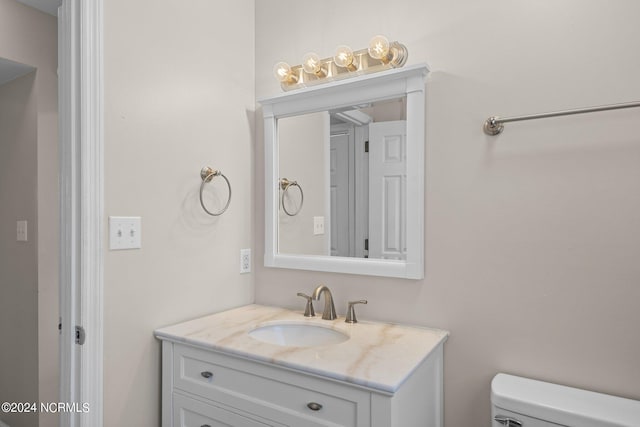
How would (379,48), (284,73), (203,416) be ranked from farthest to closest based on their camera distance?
(284,73)
(379,48)
(203,416)

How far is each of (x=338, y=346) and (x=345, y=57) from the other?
1.12m

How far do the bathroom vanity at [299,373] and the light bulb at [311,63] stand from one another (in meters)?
1.06

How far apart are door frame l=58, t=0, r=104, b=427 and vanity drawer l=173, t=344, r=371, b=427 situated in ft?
0.95

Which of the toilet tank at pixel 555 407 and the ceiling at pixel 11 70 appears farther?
the ceiling at pixel 11 70

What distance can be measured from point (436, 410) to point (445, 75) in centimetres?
122

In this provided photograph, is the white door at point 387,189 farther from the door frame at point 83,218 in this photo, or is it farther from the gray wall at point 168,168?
the door frame at point 83,218

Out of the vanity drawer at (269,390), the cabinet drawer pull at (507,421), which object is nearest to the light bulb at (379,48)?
the vanity drawer at (269,390)

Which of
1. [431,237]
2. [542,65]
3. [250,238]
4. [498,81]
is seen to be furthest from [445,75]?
[250,238]

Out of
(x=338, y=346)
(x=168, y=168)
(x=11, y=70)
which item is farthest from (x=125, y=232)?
(x=11, y=70)

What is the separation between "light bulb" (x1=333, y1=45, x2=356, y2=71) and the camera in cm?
162

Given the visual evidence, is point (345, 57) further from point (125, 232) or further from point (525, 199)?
point (125, 232)

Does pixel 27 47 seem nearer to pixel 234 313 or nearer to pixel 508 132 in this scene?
pixel 234 313

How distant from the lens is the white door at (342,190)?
170 cm

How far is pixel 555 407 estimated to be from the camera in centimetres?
111
